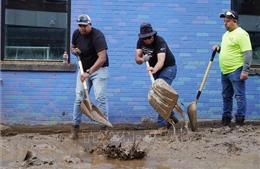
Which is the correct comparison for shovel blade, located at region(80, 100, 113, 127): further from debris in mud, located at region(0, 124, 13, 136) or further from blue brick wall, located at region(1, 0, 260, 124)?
debris in mud, located at region(0, 124, 13, 136)

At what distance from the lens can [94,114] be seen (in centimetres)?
610

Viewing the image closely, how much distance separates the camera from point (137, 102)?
25.4 feet

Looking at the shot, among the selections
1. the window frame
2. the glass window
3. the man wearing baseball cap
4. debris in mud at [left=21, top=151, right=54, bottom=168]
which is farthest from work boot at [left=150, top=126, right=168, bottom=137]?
the glass window

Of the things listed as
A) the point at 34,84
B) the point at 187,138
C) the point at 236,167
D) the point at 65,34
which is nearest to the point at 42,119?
the point at 34,84

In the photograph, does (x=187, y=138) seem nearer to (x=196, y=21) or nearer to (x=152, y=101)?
(x=152, y=101)

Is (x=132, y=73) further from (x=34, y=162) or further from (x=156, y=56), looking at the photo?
(x=34, y=162)

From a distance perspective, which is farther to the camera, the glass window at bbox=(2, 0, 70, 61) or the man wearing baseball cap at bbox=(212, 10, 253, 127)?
the glass window at bbox=(2, 0, 70, 61)

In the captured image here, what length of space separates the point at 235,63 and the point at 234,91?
414 millimetres

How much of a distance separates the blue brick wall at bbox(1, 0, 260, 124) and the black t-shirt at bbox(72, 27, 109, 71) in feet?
3.88

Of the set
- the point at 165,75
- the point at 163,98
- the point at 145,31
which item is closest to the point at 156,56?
the point at 165,75

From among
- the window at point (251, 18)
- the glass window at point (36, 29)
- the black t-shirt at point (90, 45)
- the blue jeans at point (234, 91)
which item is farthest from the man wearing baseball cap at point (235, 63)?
the glass window at point (36, 29)

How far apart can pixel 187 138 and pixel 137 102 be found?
6.11 ft

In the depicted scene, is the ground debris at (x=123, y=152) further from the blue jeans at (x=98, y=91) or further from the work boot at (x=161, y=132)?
the work boot at (x=161, y=132)

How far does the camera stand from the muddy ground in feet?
15.6
